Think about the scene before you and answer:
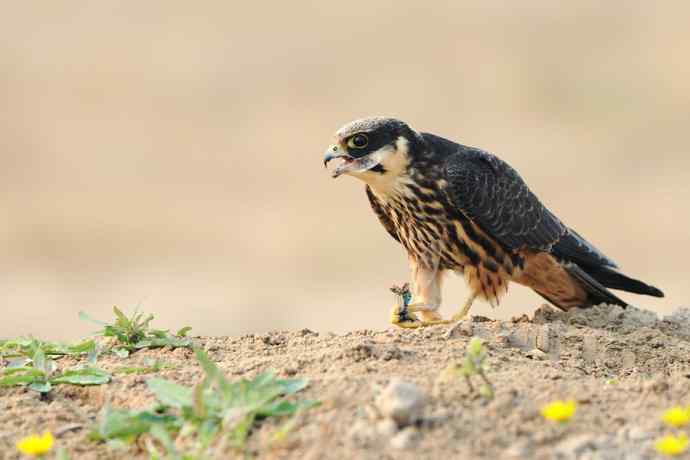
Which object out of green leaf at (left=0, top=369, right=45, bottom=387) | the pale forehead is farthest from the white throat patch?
green leaf at (left=0, top=369, right=45, bottom=387)

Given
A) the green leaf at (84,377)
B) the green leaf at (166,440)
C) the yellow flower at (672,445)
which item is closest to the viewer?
the yellow flower at (672,445)

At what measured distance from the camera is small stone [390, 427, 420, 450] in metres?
2.95

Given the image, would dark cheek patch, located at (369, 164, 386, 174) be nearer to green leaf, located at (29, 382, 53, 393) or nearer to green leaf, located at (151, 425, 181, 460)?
green leaf, located at (29, 382, 53, 393)

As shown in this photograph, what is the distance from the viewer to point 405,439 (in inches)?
117

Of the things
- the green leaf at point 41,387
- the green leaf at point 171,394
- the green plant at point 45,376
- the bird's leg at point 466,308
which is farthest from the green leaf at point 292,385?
the bird's leg at point 466,308

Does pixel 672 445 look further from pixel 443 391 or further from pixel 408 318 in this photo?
pixel 408 318

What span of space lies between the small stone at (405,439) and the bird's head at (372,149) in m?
2.92

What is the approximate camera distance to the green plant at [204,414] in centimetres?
316

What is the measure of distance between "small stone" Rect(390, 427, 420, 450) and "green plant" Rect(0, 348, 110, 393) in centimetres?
154

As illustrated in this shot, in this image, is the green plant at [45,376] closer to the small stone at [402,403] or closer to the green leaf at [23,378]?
the green leaf at [23,378]

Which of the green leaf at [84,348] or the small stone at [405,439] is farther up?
the green leaf at [84,348]

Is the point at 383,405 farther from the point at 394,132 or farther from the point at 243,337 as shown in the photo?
the point at 394,132

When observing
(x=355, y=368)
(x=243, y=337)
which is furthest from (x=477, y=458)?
(x=243, y=337)

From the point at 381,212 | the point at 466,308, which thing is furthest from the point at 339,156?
the point at 466,308
